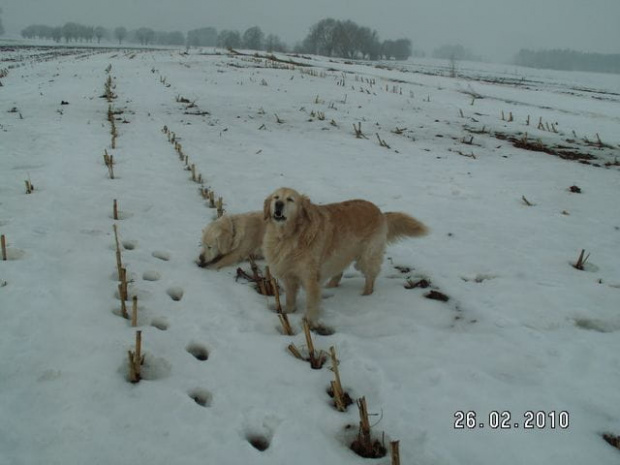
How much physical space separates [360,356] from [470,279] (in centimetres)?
223

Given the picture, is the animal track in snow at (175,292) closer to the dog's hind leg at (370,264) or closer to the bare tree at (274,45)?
the dog's hind leg at (370,264)

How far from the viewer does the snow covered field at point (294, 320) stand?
267cm

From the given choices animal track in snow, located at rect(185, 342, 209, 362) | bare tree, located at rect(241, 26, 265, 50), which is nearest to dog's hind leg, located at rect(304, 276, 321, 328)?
animal track in snow, located at rect(185, 342, 209, 362)

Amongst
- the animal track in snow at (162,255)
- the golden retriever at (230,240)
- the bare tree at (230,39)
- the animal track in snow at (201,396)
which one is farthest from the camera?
the bare tree at (230,39)

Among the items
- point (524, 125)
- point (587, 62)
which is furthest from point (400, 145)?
point (587, 62)

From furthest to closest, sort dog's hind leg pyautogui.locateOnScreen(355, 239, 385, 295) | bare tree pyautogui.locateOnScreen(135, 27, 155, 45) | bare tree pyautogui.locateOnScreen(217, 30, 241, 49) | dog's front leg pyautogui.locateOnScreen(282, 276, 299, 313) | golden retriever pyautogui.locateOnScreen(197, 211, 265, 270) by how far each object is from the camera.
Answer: bare tree pyautogui.locateOnScreen(135, 27, 155, 45)
bare tree pyautogui.locateOnScreen(217, 30, 241, 49)
golden retriever pyautogui.locateOnScreen(197, 211, 265, 270)
dog's hind leg pyautogui.locateOnScreen(355, 239, 385, 295)
dog's front leg pyautogui.locateOnScreen(282, 276, 299, 313)

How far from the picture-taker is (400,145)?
12219 mm

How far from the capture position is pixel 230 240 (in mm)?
5398

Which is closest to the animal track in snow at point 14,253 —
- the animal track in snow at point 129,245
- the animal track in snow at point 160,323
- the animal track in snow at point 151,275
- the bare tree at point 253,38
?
the animal track in snow at point 129,245

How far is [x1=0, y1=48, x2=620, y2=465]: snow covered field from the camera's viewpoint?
8.75ft

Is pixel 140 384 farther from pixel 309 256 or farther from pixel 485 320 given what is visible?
pixel 485 320

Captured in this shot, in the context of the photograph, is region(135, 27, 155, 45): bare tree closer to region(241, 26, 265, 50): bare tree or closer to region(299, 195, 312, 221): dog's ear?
region(241, 26, 265, 50): bare tree

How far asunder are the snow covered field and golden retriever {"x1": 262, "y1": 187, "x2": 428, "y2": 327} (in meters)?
0.35

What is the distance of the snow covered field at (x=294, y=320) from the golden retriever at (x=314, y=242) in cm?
35
